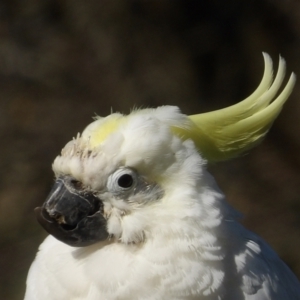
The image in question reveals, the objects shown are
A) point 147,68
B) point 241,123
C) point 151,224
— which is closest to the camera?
point 151,224

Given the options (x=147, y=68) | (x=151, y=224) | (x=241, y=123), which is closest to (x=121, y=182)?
(x=151, y=224)

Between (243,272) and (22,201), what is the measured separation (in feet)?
6.78

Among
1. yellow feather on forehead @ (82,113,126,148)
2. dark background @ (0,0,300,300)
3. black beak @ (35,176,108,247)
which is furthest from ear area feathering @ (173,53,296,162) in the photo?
dark background @ (0,0,300,300)

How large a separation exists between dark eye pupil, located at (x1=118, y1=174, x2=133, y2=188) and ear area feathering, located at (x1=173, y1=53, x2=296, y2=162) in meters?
0.21

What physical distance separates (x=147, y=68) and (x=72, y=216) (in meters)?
2.34

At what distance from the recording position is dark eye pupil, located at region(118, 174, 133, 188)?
115 centimetres

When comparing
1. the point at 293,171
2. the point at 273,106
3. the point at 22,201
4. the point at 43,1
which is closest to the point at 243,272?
the point at 273,106

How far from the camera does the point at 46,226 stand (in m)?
1.14

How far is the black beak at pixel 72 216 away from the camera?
1142 mm

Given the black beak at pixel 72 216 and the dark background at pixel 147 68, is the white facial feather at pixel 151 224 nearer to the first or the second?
the black beak at pixel 72 216

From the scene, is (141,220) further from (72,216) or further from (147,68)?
Answer: (147,68)

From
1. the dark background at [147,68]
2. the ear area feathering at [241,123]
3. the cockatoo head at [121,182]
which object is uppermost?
the ear area feathering at [241,123]

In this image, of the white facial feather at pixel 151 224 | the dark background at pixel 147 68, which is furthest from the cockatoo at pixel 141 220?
the dark background at pixel 147 68

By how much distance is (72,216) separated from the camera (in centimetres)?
114
